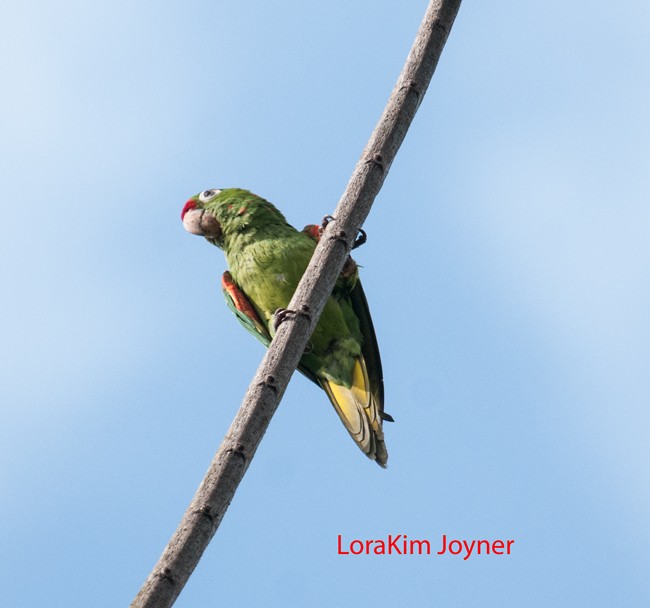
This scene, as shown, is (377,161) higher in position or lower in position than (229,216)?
lower

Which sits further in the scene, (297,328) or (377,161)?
(377,161)

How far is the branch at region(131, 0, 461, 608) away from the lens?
3121 mm

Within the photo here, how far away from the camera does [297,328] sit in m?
3.91

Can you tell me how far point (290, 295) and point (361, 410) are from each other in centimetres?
109

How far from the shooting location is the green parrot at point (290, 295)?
6.39m

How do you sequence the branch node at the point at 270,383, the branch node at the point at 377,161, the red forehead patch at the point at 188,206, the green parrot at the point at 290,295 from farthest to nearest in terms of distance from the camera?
the red forehead patch at the point at 188,206 < the green parrot at the point at 290,295 < the branch node at the point at 377,161 < the branch node at the point at 270,383

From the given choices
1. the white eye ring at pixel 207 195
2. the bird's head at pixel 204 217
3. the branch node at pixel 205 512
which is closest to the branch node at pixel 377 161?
the branch node at pixel 205 512

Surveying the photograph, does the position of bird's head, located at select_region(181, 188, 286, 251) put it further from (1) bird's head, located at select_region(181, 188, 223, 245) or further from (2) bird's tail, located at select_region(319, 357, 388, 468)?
(2) bird's tail, located at select_region(319, 357, 388, 468)

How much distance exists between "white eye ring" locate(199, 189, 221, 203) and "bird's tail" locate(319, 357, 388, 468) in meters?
1.81

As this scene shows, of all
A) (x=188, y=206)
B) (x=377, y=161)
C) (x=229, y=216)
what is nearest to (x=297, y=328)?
(x=377, y=161)

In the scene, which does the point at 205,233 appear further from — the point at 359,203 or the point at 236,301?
the point at 359,203

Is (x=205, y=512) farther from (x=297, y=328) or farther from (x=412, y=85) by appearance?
(x=412, y=85)

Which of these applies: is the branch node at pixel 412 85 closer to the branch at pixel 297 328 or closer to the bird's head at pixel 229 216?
the branch at pixel 297 328

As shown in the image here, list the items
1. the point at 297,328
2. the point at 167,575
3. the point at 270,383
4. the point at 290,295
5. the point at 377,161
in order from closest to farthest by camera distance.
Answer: the point at 167,575
the point at 270,383
the point at 297,328
the point at 377,161
the point at 290,295
